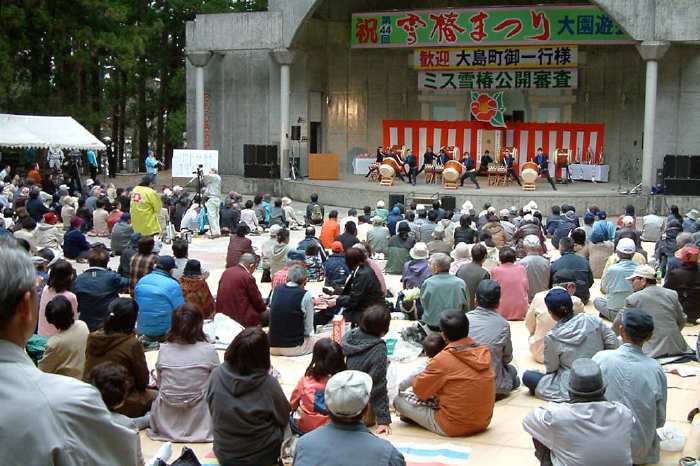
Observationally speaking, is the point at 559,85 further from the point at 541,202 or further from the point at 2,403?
the point at 2,403

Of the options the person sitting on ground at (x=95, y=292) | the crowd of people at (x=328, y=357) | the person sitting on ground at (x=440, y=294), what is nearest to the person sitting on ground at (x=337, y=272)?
the crowd of people at (x=328, y=357)

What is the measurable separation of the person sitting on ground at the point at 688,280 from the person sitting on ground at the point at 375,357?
442cm

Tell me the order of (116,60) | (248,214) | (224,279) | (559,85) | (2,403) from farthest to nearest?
(116,60), (559,85), (248,214), (224,279), (2,403)

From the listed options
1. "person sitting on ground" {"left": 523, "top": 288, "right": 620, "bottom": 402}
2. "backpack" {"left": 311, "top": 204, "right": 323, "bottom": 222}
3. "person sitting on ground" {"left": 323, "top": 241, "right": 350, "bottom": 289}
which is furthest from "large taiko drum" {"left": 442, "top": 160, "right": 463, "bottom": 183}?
"person sitting on ground" {"left": 523, "top": 288, "right": 620, "bottom": 402}

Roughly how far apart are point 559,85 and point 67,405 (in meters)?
25.9

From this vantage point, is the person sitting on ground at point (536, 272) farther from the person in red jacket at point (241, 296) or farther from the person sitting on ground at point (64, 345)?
the person sitting on ground at point (64, 345)

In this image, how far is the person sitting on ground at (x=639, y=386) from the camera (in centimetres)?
573

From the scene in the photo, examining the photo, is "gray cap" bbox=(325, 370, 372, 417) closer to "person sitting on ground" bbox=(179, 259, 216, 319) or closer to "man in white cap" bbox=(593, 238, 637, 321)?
"person sitting on ground" bbox=(179, 259, 216, 319)

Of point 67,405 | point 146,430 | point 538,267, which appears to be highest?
point 67,405

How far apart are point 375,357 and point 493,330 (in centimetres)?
111

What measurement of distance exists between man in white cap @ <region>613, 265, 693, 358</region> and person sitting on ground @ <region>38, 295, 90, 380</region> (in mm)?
4397

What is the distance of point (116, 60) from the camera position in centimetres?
2880

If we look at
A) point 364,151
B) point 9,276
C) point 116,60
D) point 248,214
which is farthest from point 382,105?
point 9,276

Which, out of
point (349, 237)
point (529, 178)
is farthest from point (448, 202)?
point (349, 237)
